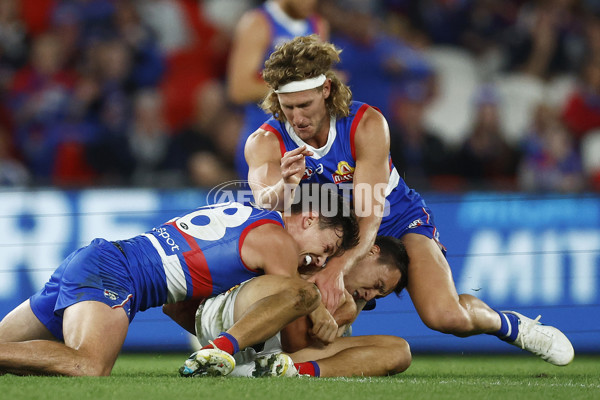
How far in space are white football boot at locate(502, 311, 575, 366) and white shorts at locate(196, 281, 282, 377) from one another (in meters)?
1.79

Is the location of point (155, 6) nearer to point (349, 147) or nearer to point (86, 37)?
point (86, 37)

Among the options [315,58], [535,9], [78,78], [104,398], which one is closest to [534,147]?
[535,9]

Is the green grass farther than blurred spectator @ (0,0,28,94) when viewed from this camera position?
No

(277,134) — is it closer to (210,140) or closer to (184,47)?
(210,140)

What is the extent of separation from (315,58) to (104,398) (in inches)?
108

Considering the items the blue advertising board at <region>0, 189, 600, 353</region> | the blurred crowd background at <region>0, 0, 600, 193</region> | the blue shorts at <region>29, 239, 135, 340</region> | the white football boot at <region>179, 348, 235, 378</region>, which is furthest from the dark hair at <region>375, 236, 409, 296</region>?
the blurred crowd background at <region>0, 0, 600, 193</region>

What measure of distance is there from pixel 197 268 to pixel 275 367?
2.37ft

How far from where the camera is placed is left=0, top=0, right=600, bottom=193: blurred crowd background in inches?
350

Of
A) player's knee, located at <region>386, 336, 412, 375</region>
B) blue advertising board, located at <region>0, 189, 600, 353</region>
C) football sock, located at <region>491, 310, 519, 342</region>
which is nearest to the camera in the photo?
player's knee, located at <region>386, 336, 412, 375</region>

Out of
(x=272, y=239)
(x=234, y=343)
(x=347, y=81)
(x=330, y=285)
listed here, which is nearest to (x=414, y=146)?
(x=347, y=81)

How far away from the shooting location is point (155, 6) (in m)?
10.0

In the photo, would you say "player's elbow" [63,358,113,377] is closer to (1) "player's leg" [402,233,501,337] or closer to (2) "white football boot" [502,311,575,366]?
(1) "player's leg" [402,233,501,337]

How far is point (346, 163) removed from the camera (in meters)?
5.84

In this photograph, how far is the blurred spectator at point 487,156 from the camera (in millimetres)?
8875
